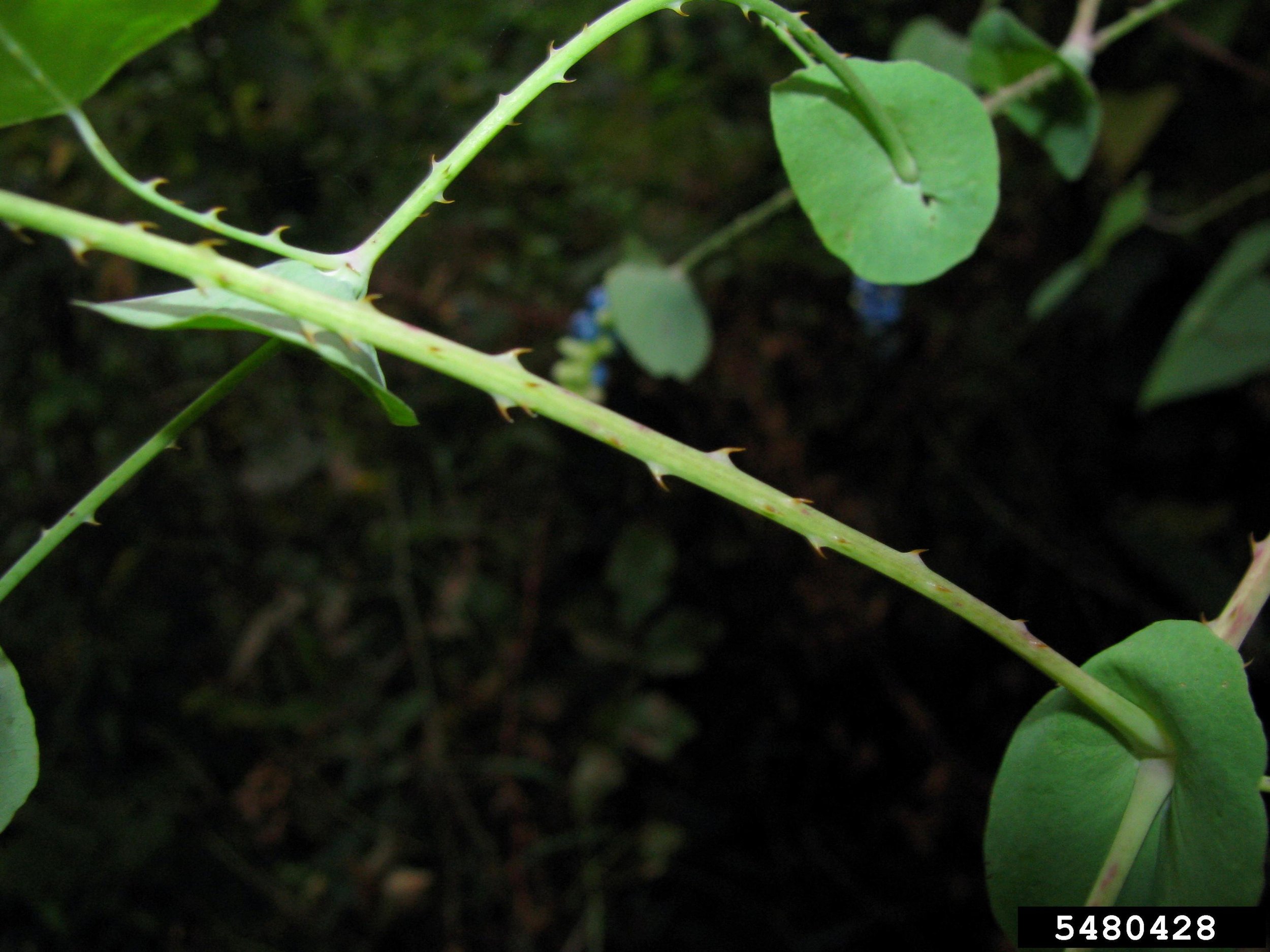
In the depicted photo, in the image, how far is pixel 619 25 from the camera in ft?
1.00

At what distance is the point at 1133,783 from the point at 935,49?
572mm

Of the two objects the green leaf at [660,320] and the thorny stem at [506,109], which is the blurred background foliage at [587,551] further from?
the thorny stem at [506,109]

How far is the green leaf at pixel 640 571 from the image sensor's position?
1263 millimetres

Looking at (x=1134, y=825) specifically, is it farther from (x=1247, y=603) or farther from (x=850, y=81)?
(x=850, y=81)

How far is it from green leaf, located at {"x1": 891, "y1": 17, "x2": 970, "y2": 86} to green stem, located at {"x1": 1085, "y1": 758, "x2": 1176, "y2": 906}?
51 cm

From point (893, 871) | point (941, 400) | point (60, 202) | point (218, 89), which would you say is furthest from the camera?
→ point (941, 400)

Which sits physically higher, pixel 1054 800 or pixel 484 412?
pixel 484 412

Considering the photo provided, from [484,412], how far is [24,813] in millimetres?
840

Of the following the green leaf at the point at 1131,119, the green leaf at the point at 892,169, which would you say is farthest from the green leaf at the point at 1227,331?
the green leaf at the point at 892,169

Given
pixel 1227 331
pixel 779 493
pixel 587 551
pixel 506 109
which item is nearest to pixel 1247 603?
pixel 779 493

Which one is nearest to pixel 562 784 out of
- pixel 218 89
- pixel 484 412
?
pixel 484 412

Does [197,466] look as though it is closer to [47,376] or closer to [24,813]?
[47,376]

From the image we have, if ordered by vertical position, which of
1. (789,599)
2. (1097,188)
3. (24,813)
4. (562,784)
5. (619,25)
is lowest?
(24,813)

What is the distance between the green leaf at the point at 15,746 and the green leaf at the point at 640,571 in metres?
0.97
